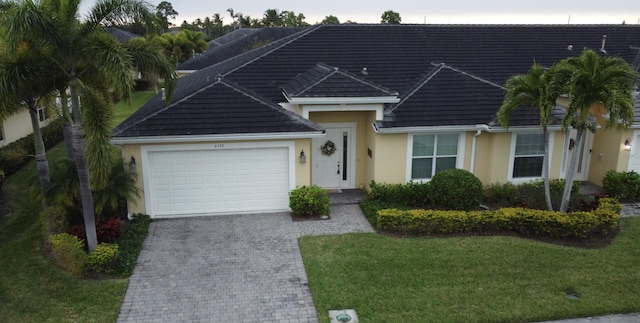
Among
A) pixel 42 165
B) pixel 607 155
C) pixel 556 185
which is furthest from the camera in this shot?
pixel 607 155

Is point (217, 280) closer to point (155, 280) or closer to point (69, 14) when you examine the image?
point (155, 280)

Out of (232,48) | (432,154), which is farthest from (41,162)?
(232,48)

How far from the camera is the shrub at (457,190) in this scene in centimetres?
1338

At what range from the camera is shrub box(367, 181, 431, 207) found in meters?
14.4

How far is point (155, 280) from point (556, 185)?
12.0m

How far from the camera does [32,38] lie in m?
9.21

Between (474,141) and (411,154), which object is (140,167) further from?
(474,141)

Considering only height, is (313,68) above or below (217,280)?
above

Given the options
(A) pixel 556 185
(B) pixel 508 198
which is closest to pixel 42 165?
(B) pixel 508 198

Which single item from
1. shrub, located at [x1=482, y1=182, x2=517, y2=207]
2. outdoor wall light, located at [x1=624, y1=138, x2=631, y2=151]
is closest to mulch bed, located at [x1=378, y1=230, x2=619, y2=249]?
shrub, located at [x1=482, y1=182, x2=517, y2=207]

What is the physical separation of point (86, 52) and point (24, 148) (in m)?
13.0

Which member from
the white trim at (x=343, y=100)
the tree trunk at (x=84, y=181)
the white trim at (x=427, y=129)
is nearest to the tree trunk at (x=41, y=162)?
the tree trunk at (x=84, y=181)

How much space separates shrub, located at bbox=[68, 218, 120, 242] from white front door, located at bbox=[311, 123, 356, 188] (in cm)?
641

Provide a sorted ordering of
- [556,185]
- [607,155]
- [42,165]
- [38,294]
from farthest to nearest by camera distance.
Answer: [607,155]
[556,185]
[42,165]
[38,294]
